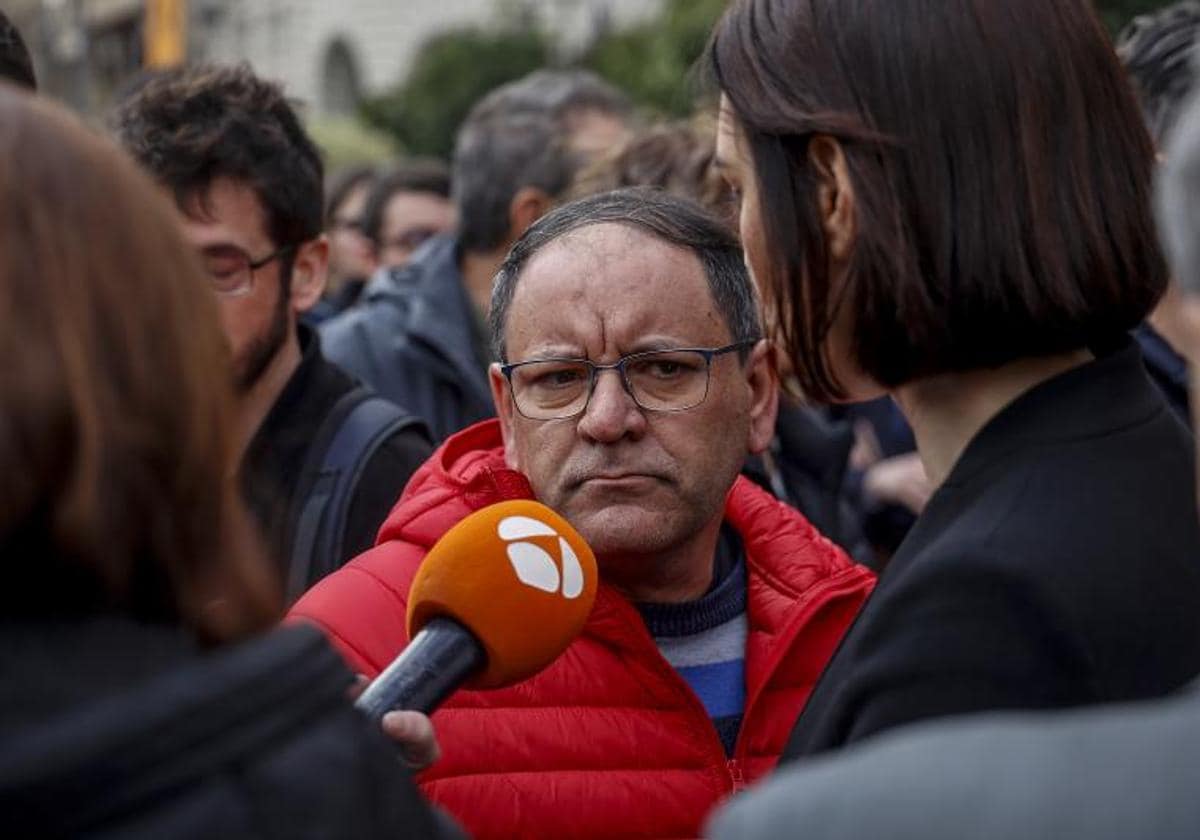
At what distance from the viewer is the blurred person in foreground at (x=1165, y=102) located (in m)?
4.37

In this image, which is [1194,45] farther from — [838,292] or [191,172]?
[838,292]

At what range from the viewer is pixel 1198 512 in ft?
7.38

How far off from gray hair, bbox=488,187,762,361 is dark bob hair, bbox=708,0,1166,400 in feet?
3.08

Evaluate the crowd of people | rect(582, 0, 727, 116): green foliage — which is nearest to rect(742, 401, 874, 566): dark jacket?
the crowd of people

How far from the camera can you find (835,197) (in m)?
2.33

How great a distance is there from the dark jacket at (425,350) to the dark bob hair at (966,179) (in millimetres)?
3022

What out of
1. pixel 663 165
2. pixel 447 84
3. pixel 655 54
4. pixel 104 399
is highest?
pixel 104 399

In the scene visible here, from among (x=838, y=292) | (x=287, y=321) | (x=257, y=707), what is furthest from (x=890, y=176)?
(x=287, y=321)

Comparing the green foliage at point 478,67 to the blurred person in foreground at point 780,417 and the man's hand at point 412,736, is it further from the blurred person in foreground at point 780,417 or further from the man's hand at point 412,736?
the man's hand at point 412,736

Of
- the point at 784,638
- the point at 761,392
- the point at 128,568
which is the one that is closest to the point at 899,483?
the point at 761,392

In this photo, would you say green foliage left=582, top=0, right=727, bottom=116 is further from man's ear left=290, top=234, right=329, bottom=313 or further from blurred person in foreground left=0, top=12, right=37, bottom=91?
blurred person in foreground left=0, top=12, right=37, bottom=91

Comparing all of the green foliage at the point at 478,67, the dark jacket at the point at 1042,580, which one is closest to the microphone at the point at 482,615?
the dark jacket at the point at 1042,580

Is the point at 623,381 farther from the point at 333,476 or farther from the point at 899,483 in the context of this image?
the point at 899,483

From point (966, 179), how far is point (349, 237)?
772 cm
